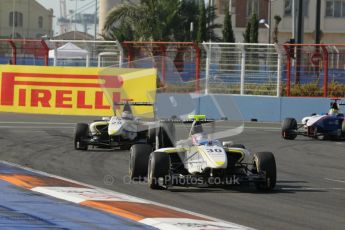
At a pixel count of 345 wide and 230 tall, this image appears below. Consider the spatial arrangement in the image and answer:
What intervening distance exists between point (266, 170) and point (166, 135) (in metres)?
1.85

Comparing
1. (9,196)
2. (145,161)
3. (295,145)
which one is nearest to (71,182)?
(145,161)

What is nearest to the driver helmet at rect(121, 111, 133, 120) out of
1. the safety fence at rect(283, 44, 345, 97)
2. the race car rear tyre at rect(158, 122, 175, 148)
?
the race car rear tyre at rect(158, 122, 175, 148)

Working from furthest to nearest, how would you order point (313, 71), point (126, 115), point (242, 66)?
point (242, 66)
point (313, 71)
point (126, 115)

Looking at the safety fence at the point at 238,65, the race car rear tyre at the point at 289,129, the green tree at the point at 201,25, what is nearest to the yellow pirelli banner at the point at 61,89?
the safety fence at the point at 238,65

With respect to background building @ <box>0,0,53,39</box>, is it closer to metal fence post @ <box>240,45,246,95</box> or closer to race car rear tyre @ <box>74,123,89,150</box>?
metal fence post @ <box>240,45,246,95</box>

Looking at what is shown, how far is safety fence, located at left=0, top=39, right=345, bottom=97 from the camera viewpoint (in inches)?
1140

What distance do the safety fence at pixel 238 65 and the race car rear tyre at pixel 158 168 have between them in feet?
53.2

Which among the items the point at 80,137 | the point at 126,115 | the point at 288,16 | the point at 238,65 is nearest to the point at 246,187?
the point at 126,115

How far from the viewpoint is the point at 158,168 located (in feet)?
39.7

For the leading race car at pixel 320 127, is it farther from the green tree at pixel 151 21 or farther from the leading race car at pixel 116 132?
the green tree at pixel 151 21

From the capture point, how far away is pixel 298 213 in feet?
34.1

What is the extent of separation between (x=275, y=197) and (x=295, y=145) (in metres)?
8.96

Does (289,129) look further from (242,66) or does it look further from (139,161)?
(139,161)

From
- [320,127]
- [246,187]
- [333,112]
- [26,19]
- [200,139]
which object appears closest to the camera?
[200,139]
